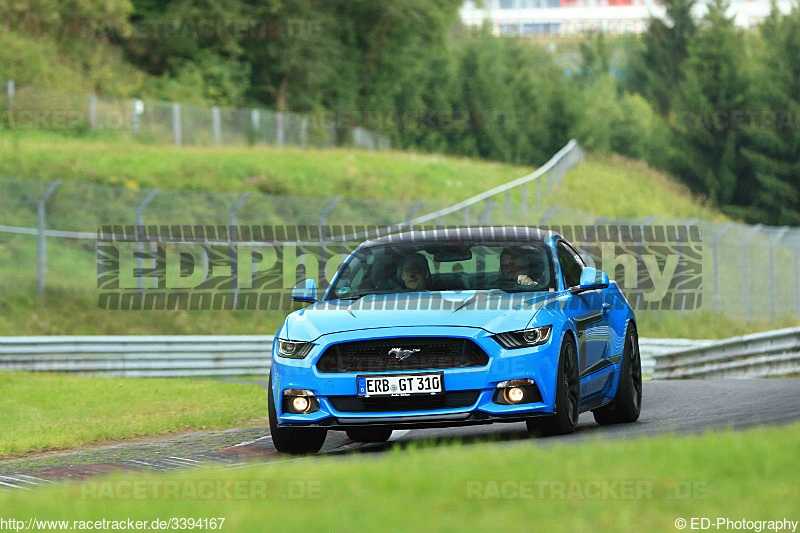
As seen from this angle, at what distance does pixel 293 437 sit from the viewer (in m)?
9.54

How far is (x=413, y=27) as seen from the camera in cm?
6341

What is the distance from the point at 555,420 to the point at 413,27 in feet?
183

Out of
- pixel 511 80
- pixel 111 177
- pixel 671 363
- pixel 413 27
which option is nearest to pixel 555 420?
pixel 671 363

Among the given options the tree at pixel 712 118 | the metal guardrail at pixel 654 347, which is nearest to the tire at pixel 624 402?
the metal guardrail at pixel 654 347

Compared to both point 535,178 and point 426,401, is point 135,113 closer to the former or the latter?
point 535,178

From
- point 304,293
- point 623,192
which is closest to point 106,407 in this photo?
point 304,293

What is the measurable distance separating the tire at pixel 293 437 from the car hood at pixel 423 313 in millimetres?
600

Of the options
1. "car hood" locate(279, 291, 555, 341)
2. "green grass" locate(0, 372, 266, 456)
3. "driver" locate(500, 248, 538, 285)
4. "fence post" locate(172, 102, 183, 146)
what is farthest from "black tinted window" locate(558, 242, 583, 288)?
"fence post" locate(172, 102, 183, 146)

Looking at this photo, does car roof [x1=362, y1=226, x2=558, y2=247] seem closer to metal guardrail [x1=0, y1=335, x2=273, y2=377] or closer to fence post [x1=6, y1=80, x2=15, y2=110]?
metal guardrail [x1=0, y1=335, x2=273, y2=377]

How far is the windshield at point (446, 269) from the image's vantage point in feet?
32.7

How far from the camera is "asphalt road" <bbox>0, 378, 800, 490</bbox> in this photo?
9250mm

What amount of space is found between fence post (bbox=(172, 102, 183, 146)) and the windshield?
3533cm

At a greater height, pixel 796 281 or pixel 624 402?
pixel 624 402

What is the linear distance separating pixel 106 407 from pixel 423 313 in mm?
7631
